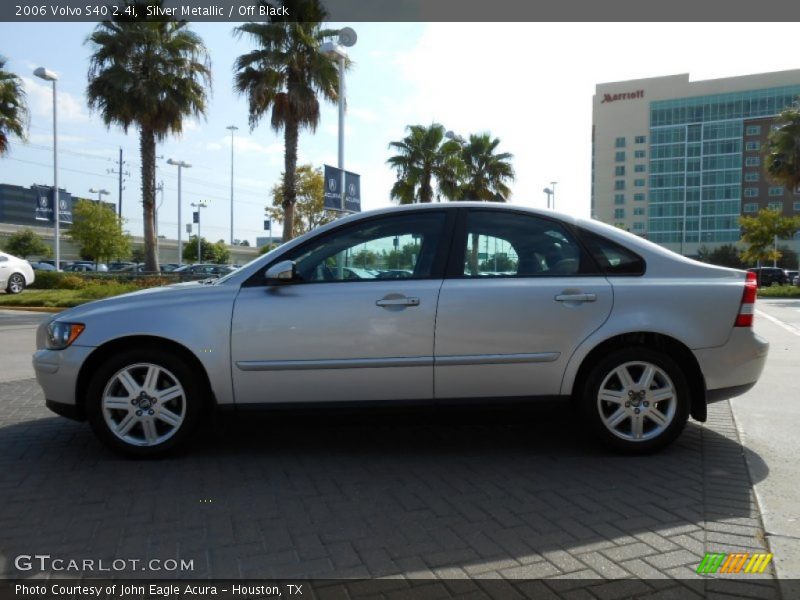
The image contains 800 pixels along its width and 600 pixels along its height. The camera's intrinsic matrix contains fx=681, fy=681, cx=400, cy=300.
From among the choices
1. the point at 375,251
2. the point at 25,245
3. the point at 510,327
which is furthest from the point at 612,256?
the point at 25,245

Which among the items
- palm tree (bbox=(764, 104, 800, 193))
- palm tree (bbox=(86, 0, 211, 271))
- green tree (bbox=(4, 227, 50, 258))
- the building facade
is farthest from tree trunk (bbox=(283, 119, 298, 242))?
the building facade

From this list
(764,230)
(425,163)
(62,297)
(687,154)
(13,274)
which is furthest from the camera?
(687,154)

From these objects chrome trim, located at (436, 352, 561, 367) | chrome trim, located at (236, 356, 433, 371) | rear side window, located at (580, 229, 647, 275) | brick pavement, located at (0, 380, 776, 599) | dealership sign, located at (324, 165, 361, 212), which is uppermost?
dealership sign, located at (324, 165, 361, 212)

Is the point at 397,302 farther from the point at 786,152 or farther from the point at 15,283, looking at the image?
the point at 786,152

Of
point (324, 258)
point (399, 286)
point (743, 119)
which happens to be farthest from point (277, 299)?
point (743, 119)

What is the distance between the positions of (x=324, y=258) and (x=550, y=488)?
203 centimetres

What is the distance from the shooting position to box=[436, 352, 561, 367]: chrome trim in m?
4.32

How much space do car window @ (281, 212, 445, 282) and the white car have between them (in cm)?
2245

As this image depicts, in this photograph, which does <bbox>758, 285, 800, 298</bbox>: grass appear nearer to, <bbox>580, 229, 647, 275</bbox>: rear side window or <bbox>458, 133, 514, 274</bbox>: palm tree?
<bbox>458, 133, 514, 274</bbox>: palm tree

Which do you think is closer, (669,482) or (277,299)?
(669,482)

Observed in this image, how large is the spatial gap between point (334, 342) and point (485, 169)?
33560mm

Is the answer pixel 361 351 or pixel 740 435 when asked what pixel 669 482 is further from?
pixel 361 351

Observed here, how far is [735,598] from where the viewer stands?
8.74 ft

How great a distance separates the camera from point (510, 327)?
4344 mm
